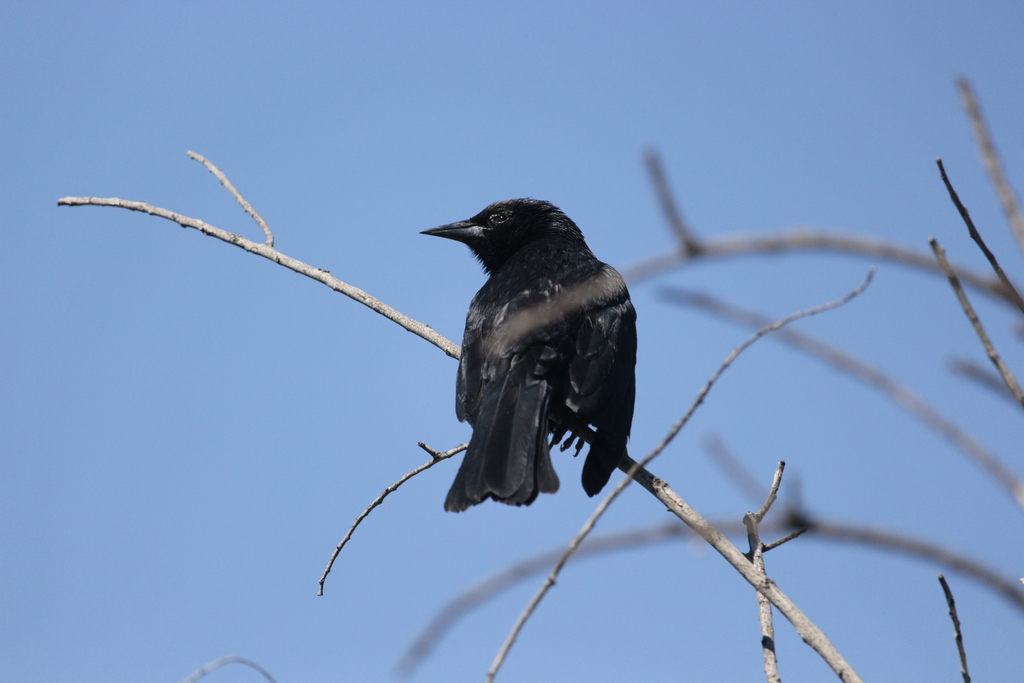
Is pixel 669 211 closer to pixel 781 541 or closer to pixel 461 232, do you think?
pixel 781 541

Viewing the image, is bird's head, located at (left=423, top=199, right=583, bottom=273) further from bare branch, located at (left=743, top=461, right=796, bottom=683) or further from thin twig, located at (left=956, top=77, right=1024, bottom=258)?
thin twig, located at (left=956, top=77, right=1024, bottom=258)

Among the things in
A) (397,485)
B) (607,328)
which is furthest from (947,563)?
(607,328)

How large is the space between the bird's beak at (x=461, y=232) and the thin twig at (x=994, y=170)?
510 centimetres

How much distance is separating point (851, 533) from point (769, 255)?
0.34 metres

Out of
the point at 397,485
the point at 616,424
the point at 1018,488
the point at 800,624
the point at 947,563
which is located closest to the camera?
the point at 947,563

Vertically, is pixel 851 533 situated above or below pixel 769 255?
below

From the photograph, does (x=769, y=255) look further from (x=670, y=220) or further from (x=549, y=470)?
(x=549, y=470)

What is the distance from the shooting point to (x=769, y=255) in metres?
0.97

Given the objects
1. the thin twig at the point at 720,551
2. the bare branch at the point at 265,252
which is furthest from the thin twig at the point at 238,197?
the thin twig at the point at 720,551

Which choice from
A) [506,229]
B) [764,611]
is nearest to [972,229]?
[764,611]

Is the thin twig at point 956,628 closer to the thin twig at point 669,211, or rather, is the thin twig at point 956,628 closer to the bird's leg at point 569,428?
the thin twig at point 669,211

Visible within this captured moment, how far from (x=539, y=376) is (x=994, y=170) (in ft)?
9.82

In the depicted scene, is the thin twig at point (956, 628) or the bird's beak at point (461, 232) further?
the bird's beak at point (461, 232)

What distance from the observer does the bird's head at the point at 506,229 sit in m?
6.08
